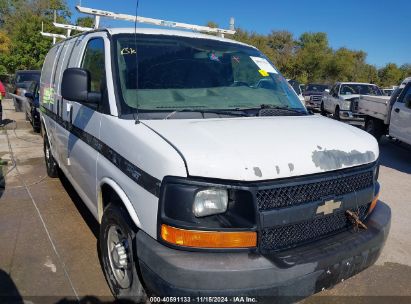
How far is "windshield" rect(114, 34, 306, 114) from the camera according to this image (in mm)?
3199

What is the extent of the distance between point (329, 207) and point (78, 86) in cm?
211

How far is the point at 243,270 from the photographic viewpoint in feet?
7.32

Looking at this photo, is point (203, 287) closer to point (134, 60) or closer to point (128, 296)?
point (128, 296)

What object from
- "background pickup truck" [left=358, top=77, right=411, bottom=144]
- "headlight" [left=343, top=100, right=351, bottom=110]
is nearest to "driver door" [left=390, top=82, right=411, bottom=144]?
"background pickup truck" [left=358, top=77, right=411, bottom=144]

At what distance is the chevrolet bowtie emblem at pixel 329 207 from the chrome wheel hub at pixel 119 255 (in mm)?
1346

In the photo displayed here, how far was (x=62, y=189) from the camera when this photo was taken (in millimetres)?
6090

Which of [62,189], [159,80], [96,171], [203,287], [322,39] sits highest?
[322,39]

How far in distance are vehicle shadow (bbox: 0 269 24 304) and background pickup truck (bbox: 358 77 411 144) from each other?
26.5ft

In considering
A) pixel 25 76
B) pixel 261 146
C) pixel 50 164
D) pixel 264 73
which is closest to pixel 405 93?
pixel 264 73

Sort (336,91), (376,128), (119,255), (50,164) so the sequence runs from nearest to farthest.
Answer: (119,255), (50,164), (376,128), (336,91)

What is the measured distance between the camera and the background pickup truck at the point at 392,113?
344 inches

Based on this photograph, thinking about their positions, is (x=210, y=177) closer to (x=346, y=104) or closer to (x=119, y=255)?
(x=119, y=255)

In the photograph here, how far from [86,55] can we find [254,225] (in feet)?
8.88

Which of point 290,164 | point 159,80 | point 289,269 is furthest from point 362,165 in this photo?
point 159,80
